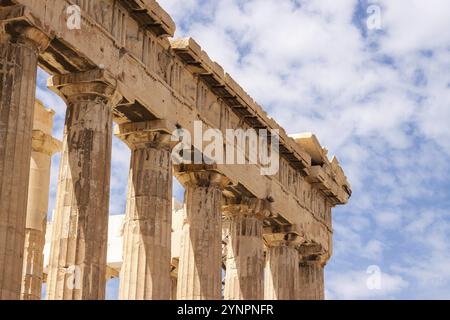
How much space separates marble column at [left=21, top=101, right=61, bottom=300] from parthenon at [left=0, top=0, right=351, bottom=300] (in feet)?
0.15

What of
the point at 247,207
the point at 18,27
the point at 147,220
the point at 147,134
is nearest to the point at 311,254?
the point at 247,207

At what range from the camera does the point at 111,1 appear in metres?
27.0

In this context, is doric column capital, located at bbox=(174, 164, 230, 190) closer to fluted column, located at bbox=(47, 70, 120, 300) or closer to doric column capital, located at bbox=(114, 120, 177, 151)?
doric column capital, located at bbox=(114, 120, 177, 151)

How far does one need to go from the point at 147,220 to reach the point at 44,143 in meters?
7.68

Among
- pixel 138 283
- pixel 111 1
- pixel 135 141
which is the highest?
pixel 111 1

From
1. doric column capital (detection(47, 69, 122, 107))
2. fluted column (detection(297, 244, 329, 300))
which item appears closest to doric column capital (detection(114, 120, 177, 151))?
doric column capital (detection(47, 69, 122, 107))

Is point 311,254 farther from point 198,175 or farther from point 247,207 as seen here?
point 198,175

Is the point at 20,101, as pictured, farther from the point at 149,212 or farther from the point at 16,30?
the point at 149,212

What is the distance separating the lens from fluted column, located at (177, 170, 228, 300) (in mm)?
31875

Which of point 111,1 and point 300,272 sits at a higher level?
point 111,1

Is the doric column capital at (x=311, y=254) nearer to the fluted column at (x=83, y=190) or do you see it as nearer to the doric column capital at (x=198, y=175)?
the doric column capital at (x=198, y=175)
